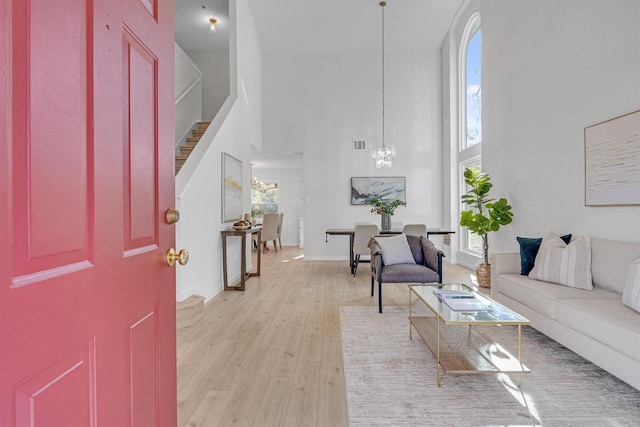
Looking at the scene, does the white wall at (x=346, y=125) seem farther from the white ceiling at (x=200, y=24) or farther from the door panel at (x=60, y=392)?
the door panel at (x=60, y=392)

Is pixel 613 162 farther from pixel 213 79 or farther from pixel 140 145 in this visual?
pixel 213 79

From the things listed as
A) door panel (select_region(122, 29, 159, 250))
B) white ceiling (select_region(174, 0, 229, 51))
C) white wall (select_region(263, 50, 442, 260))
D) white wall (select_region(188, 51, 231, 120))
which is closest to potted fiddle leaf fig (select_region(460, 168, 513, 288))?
white wall (select_region(263, 50, 442, 260))

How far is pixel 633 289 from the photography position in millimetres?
2191

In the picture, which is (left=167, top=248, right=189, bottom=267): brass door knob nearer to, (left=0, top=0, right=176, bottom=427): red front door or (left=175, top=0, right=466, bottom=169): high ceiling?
(left=0, top=0, right=176, bottom=427): red front door

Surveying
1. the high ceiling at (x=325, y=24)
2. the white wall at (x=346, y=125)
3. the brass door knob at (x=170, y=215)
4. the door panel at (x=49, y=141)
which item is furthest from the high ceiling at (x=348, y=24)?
the door panel at (x=49, y=141)

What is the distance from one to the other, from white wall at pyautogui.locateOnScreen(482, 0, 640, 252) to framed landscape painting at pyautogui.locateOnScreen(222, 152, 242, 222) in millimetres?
3820

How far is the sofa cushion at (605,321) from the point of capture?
6.34ft

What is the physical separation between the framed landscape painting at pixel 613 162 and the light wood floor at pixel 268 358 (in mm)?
2212

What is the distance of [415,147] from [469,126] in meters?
1.19

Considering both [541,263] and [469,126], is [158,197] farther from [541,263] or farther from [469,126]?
[469,126]

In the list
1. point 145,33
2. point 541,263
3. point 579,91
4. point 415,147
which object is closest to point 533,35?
point 579,91

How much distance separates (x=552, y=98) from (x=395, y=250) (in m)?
2.39

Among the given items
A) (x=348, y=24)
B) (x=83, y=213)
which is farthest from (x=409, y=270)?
(x=348, y=24)

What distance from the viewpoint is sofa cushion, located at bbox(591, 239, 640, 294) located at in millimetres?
2592
